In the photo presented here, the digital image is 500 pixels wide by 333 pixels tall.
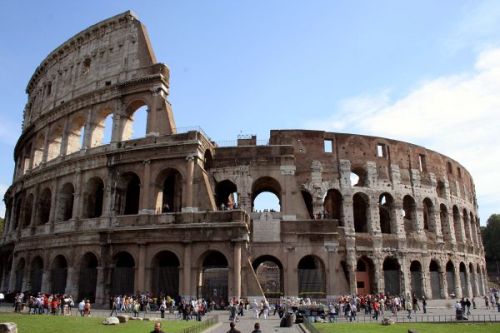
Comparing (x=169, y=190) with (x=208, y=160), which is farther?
(x=169, y=190)

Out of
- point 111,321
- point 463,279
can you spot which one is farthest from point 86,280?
point 463,279

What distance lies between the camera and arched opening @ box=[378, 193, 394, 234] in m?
29.8

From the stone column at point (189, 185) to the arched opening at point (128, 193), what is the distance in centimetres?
373

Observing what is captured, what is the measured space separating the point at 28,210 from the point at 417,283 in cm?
2854

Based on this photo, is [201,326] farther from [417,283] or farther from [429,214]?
[429,214]

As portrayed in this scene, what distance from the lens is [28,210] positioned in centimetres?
3209

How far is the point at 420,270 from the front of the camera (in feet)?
96.3

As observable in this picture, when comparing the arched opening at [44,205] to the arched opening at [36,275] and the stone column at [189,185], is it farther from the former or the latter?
the stone column at [189,185]

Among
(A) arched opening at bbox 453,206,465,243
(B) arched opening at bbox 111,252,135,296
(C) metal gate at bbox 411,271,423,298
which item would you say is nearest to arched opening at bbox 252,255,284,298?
(C) metal gate at bbox 411,271,423,298

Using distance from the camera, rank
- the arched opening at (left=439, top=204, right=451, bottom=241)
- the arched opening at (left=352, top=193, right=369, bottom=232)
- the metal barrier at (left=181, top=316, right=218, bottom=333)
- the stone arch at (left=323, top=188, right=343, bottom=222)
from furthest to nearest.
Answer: the arched opening at (left=439, top=204, right=451, bottom=241) < the arched opening at (left=352, top=193, right=369, bottom=232) < the stone arch at (left=323, top=188, right=343, bottom=222) < the metal barrier at (left=181, top=316, right=218, bottom=333)

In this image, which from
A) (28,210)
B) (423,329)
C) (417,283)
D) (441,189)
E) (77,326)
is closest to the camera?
(77,326)

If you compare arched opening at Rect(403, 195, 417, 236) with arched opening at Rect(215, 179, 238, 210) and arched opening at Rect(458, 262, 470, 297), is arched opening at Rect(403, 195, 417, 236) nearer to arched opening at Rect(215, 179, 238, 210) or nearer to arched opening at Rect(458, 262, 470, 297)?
arched opening at Rect(458, 262, 470, 297)

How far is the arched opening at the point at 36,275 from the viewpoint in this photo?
2748cm

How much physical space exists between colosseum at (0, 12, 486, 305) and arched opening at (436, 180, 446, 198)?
67 centimetres
